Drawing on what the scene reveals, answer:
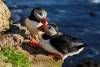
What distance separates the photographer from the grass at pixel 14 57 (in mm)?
11086

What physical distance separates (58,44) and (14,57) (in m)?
1.29

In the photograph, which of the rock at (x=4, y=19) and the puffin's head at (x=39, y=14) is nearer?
the puffin's head at (x=39, y=14)

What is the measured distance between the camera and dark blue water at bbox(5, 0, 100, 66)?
24077mm

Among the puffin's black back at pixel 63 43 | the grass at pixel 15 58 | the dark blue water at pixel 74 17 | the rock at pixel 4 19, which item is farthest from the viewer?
the dark blue water at pixel 74 17

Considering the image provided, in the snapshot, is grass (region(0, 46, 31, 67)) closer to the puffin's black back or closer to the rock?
the puffin's black back

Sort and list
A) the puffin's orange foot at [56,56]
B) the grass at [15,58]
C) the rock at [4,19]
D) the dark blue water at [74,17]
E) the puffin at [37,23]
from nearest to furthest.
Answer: the grass at [15,58]
the puffin's orange foot at [56,56]
the puffin at [37,23]
the rock at [4,19]
the dark blue water at [74,17]

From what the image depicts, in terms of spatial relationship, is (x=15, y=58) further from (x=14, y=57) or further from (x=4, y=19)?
(x=4, y=19)

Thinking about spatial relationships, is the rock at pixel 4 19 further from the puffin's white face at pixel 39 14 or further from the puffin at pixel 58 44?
the puffin at pixel 58 44

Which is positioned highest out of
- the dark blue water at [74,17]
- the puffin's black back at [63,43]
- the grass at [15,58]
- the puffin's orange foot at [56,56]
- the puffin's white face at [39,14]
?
the puffin's white face at [39,14]

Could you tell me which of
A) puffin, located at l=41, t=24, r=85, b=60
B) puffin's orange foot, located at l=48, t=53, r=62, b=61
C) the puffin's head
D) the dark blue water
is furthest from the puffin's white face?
the dark blue water

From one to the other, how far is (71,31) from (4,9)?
41.7 ft

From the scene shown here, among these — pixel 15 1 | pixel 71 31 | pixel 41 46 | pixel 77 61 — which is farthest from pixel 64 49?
pixel 15 1

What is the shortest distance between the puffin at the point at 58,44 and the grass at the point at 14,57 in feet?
2.55

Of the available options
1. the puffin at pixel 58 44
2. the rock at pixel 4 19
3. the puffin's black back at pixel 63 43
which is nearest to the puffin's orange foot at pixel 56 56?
the puffin at pixel 58 44
